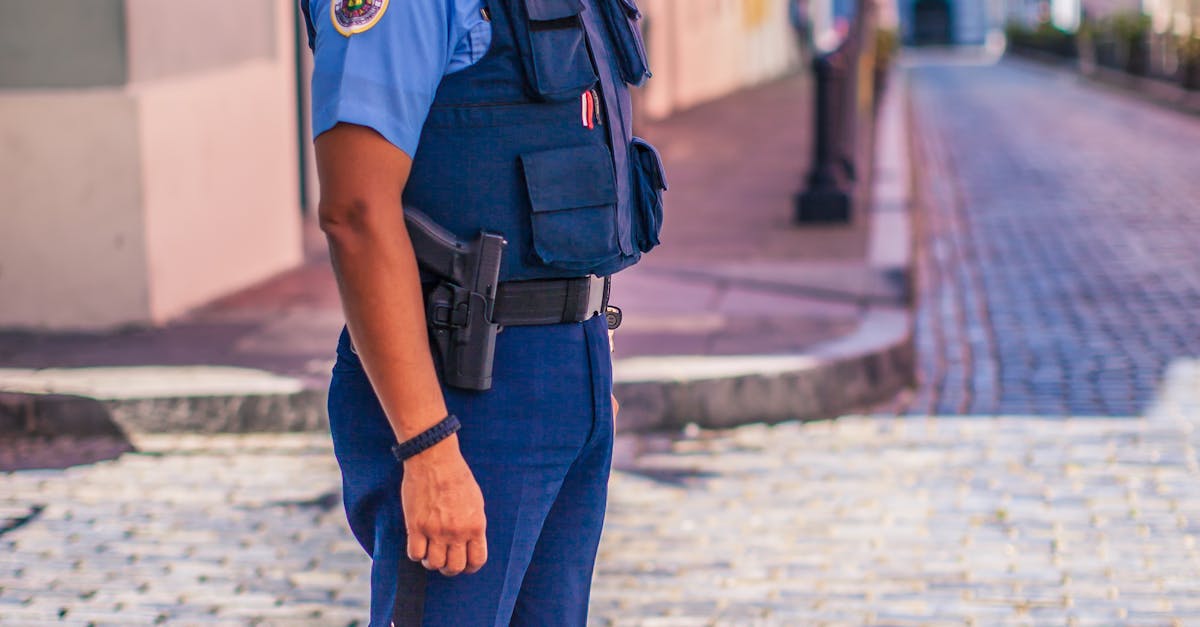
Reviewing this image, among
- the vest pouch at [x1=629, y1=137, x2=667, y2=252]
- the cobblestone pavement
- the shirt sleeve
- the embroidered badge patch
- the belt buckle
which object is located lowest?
the cobblestone pavement

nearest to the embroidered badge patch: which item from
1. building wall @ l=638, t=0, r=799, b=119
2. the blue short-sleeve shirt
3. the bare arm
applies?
the blue short-sleeve shirt

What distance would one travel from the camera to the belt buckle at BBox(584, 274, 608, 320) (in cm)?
223

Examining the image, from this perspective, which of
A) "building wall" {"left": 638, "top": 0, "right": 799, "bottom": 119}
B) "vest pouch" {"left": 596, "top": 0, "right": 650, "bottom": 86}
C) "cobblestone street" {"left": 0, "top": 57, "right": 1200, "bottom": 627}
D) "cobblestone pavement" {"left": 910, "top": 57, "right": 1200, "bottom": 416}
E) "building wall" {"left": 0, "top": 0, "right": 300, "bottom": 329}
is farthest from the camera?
"building wall" {"left": 638, "top": 0, "right": 799, "bottom": 119}

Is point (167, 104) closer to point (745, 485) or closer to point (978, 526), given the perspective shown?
point (745, 485)

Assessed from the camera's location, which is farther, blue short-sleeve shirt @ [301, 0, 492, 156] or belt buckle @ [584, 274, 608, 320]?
belt buckle @ [584, 274, 608, 320]

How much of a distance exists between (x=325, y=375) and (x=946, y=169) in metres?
13.1

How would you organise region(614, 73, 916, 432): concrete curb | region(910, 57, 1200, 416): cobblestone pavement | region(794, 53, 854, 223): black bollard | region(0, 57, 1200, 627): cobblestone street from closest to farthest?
region(0, 57, 1200, 627): cobblestone street, region(614, 73, 916, 432): concrete curb, region(910, 57, 1200, 416): cobblestone pavement, region(794, 53, 854, 223): black bollard

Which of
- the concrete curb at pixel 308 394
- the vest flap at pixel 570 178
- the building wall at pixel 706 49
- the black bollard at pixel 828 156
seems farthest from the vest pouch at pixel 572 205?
the building wall at pixel 706 49

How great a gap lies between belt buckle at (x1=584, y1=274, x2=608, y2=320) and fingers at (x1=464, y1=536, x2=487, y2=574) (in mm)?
335

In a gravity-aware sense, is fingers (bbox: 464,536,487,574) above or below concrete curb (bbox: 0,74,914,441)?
above

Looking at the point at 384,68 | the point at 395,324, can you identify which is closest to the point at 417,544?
the point at 395,324

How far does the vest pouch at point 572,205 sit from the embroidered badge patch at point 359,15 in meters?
0.26

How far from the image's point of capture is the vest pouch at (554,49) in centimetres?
207

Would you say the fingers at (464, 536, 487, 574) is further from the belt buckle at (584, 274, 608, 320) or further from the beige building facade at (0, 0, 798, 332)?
the beige building facade at (0, 0, 798, 332)
